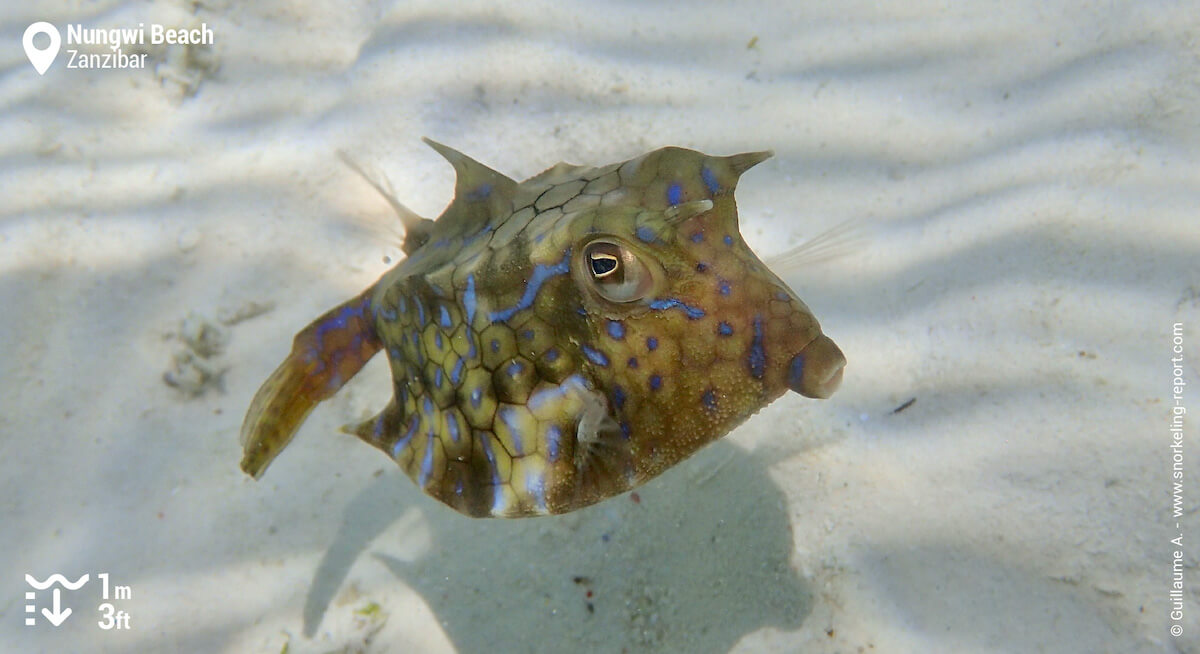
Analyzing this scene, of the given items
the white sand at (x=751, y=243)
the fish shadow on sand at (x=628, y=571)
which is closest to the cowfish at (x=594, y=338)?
the fish shadow on sand at (x=628, y=571)

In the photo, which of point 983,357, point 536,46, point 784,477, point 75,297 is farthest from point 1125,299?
point 75,297

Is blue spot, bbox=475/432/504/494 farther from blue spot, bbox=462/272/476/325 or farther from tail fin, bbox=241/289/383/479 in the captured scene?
tail fin, bbox=241/289/383/479

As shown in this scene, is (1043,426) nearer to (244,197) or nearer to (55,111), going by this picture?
(244,197)

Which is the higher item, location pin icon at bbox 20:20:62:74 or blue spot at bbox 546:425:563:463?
location pin icon at bbox 20:20:62:74

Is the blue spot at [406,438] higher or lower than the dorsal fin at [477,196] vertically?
lower

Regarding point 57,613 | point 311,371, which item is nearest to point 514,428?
point 311,371

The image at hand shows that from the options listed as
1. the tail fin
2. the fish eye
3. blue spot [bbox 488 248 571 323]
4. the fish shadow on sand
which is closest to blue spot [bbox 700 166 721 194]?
the fish eye

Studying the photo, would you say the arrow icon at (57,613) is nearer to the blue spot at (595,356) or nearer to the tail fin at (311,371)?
the tail fin at (311,371)
